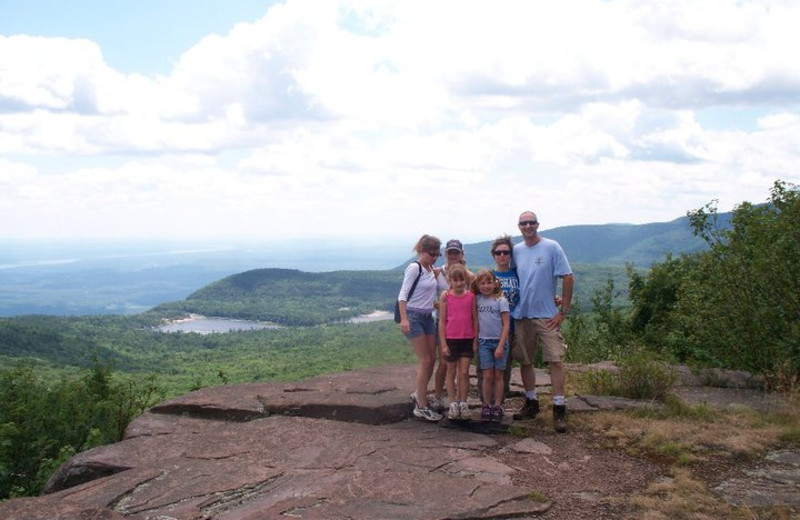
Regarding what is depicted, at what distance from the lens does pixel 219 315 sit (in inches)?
5915

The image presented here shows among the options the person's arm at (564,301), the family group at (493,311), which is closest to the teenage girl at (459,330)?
the family group at (493,311)

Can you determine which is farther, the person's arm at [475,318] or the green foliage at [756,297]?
the green foliage at [756,297]

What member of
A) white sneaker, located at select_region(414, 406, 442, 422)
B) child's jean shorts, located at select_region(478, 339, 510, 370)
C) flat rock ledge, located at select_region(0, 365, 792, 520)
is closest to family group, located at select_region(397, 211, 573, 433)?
child's jean shorts, located at select_region(478, 339, 510, 370)

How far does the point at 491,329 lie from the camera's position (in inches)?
272

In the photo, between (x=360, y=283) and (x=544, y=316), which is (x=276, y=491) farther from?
(x=360, y=283)

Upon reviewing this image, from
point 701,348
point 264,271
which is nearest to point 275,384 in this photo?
point 701,348

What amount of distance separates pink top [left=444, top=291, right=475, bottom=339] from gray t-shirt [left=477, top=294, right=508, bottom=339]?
0.14 meters

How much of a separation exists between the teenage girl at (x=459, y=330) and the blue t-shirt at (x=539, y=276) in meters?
0.60

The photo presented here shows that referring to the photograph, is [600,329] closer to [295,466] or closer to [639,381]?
[639,381]

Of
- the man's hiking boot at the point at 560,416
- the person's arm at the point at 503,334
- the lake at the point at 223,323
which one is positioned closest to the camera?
the person's arm at the point at 503,334

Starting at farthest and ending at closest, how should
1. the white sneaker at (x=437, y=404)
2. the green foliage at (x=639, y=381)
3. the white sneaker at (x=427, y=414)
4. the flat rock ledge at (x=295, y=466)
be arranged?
the green foliage at (x=639, y=381)
the white sneaker at (x=437, y=404)
the white sneaker at (x=427, y=414)
the flat rock ledge at (x=295, y=466)

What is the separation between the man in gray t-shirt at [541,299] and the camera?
691 centimetres

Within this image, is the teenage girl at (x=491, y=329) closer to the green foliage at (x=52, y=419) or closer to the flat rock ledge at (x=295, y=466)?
the flat rock ledge at (x=295, y=466)

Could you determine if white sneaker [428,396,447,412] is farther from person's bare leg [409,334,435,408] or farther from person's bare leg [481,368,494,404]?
person's bare leg [481,368,494,404]
